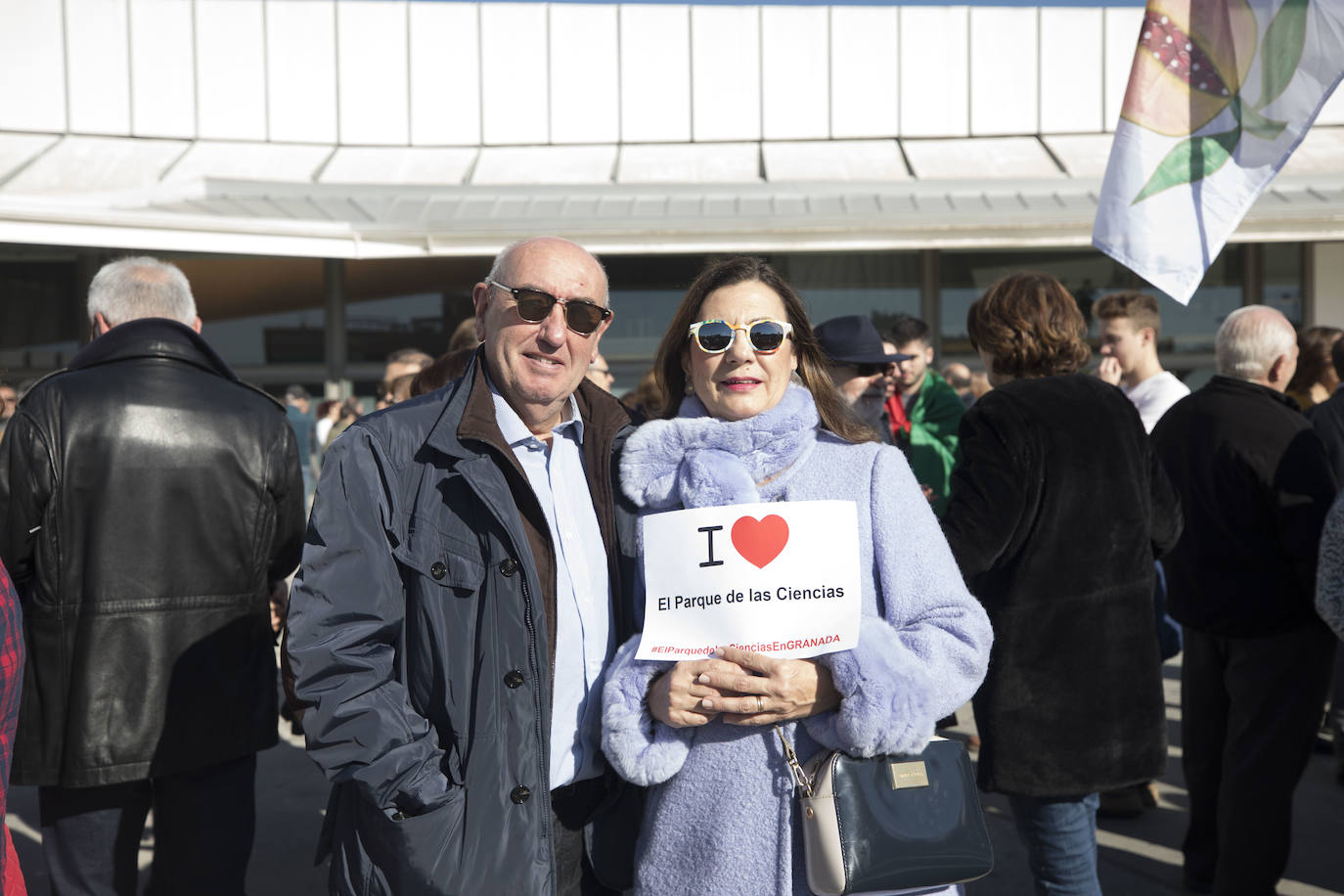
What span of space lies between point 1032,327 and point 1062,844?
4.90 feet

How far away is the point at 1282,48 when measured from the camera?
3.42 m

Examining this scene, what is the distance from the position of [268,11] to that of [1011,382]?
12.2 metres

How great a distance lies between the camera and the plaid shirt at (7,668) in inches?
63.6

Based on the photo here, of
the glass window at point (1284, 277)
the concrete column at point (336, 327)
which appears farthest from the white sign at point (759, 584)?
the glass window at point (1284, 277)

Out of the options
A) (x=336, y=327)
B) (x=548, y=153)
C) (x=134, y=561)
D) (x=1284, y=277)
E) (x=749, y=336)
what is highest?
(x=548, y=153)

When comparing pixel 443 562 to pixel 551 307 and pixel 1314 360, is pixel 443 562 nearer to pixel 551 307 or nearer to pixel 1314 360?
pixel 551 307

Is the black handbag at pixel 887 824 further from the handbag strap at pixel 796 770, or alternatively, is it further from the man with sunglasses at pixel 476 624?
the man with sunglasses at pixel 476 624

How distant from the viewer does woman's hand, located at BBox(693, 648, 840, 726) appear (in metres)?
2.05

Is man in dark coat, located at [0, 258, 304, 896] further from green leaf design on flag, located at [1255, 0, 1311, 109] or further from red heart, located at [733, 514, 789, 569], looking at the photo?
green leaf design on flag, located at [1255, 0, 1311, 109]

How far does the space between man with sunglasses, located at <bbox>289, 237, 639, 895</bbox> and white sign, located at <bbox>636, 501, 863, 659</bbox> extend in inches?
9.2

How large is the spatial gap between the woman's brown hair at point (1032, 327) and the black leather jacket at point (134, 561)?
90.3 inches

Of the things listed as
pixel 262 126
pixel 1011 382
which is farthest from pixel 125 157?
pixel 1011 382

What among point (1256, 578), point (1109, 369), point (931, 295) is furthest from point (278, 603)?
point (931, 295)

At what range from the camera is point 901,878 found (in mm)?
2049
